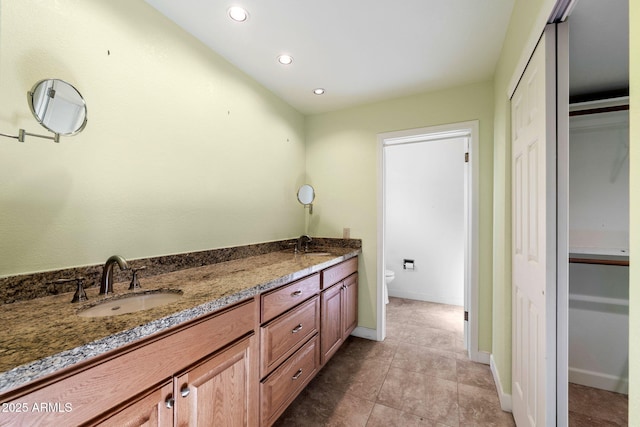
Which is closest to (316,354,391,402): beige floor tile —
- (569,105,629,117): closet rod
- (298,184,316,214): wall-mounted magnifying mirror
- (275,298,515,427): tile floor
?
(275,298,515,427): tile floor

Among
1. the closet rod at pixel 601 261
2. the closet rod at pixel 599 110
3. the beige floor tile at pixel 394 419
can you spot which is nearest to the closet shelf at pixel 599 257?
the closet rod at pixel 601 261

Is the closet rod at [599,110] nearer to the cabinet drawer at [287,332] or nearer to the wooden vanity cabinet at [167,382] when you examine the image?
the cabinet drawer at [287,332]

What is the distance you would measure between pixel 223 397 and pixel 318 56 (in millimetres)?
2104

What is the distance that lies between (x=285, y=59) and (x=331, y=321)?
202 centimetres

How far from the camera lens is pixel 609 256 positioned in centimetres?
171

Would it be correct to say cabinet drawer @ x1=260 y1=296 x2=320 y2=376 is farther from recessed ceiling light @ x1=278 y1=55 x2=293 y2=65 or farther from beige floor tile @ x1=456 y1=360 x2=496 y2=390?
recessed ceiling light @ x1=278 y1=55 x2=293 y2=65

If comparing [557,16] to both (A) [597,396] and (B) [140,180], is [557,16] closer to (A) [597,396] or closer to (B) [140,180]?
(B) [140,180]

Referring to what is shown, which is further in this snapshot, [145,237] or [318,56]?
[318,56]

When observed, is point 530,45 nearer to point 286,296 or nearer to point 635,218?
point 635,218

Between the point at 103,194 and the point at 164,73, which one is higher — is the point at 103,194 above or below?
below

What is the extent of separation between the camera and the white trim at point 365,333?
250 centimetres

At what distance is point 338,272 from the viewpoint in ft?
6.90

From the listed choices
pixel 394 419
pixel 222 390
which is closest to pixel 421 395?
pixel 394 419

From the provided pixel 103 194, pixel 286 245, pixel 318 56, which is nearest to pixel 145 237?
pixel 103 194
